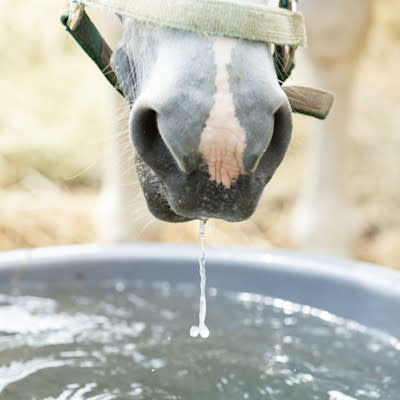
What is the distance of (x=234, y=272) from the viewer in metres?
1.42

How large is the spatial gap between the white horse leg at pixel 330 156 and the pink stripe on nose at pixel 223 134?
4.18 ft

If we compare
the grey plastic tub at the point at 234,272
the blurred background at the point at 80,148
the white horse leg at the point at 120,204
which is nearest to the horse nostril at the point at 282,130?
the grey plastic tub at the point at 234,272

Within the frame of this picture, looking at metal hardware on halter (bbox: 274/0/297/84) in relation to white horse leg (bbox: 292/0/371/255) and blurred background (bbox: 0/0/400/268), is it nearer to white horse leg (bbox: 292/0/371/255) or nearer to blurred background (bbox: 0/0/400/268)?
white horse leg (bbox: 292/0/371/255)

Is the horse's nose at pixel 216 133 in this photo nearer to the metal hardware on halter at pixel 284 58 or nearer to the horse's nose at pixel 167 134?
the horse's nose at pixel 167 134

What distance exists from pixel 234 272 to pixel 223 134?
29.4 inches

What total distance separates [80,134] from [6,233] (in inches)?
33.3

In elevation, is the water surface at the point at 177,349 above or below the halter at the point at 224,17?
below

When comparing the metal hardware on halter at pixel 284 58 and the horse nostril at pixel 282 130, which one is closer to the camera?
the horse nostril at pixel 282 130

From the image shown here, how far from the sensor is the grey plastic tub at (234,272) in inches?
50.9

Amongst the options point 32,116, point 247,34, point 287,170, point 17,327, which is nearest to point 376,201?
point 287,170

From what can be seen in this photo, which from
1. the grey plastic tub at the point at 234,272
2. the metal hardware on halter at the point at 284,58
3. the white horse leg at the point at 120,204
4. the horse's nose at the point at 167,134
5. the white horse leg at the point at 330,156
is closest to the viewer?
the horse's nose at the point at 167,134

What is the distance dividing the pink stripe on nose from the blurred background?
5.62 ft

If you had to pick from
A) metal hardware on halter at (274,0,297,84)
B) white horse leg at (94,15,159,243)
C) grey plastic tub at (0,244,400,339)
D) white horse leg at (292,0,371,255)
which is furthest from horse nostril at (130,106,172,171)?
white horse leg at (292,0,371,255)

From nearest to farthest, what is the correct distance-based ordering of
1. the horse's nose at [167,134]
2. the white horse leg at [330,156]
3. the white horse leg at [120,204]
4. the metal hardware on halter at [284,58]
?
the horse's nose at [167,134] < the metal hardware on halter at [284,58] < the white horse leg at [120,204] < the white horse leg at [330,156]
